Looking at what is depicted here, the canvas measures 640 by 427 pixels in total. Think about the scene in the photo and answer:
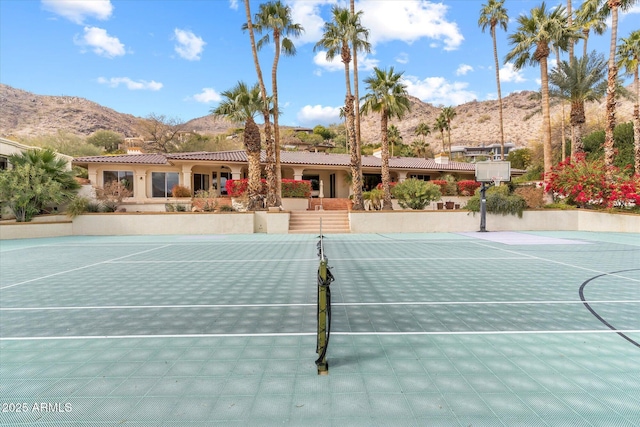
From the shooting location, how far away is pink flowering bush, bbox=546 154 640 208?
18203 mm

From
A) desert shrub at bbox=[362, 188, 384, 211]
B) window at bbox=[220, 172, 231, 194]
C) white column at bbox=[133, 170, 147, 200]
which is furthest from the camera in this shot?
window at bbox=[220, 172, 231, 194]

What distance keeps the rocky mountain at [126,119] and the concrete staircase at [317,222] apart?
60202 mm

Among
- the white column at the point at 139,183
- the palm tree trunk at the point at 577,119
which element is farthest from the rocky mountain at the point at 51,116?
the palm tree trunk at the point at 577,119

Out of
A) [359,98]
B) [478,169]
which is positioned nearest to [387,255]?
[478,169]

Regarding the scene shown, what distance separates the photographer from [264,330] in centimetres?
464

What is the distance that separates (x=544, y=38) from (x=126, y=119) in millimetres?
108998

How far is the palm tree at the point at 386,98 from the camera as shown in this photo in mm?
22219

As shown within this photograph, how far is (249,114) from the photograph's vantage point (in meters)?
21.2

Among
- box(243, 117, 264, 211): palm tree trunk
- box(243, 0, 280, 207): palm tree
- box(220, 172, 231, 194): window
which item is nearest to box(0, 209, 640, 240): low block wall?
box(243, 117, 264, 211): palm tree trunk

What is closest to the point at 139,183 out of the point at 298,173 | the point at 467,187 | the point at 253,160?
the point at 253,160

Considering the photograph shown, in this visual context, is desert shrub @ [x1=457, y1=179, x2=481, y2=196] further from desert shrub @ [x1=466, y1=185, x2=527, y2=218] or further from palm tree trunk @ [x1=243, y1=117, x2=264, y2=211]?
palm tree trunk @ [x1=243, y1=117, x2=264, y2=211]

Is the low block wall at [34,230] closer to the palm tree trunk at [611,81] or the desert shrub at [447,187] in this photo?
the desert shrub at [447,187]

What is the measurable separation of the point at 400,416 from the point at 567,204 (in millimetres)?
23854

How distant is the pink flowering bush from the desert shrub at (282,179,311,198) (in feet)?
57.0
